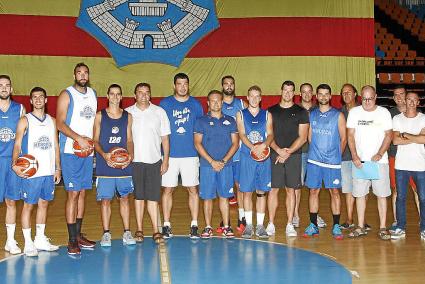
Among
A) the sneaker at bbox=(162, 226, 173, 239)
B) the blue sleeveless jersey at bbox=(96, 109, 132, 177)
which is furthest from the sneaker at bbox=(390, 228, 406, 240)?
the blue sleeveless jersey at bbox=(96, 109, 132, 177)

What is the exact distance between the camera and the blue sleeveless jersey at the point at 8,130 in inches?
254

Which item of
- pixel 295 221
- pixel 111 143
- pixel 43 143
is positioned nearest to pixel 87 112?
pixel 111 143

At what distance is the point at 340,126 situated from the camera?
23.7 ft

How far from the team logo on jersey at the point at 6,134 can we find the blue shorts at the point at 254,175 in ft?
7.82

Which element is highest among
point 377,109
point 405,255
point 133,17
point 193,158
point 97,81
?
point 133,17

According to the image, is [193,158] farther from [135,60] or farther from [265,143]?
[135,60]

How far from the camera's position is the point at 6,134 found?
6.47 m

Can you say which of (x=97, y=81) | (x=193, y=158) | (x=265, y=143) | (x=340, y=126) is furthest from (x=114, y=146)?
(x=97, y=81)

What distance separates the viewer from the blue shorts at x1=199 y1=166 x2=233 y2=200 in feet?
23.4

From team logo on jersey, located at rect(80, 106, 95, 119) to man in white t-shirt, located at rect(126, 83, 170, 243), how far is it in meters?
0.50

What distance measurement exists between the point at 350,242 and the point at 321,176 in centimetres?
76

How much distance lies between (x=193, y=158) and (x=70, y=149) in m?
1.40

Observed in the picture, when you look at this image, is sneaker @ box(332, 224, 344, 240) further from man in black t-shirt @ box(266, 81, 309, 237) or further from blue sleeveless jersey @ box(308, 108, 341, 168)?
blue sleeveless jersey @ box(308, 108, 341, 168)

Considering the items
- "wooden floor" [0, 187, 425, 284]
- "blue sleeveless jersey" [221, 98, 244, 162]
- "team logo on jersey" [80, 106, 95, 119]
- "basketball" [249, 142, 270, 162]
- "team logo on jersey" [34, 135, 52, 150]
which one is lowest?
"wooden floor" [0, 187, 425, 284]
